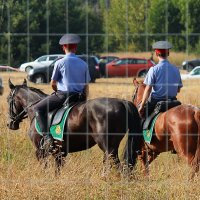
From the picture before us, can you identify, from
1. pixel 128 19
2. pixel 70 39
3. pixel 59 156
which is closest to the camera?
pixel 59 156

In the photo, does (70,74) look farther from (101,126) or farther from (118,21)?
(118,21)

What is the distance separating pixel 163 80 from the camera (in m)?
9.95

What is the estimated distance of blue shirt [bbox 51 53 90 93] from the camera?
9.63 meters

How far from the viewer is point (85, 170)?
839cm

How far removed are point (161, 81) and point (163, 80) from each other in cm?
4

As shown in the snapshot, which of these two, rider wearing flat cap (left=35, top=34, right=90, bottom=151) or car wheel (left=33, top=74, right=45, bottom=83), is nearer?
rider wearing flat cap (left=35, top=34, right=90, bottom=151)

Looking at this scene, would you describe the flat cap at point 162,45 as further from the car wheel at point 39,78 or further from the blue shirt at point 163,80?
the car wheel at point 39,78

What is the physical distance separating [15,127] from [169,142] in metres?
2.50

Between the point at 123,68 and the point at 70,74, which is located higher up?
the point at 70,74

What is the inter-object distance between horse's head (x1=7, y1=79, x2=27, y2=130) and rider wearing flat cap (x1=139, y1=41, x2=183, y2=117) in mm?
1852

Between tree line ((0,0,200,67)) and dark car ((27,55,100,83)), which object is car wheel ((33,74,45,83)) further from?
tree line ((0,0,200,67))

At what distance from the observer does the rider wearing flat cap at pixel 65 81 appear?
9633 mm

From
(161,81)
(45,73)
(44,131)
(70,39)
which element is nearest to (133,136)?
(161,81)

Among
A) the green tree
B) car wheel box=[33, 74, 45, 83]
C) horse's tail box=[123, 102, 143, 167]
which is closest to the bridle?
the green tree
